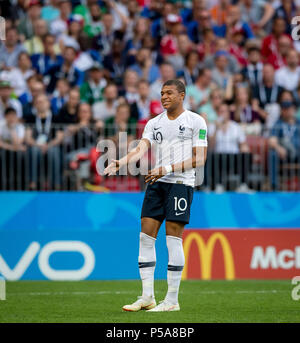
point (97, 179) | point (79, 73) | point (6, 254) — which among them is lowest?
point (6, 254)

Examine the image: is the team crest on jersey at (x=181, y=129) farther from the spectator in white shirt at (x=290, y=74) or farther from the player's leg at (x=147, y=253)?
the spectator in white shirt at (x=290, y=74)

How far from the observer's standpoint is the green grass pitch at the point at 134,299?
8746 mm

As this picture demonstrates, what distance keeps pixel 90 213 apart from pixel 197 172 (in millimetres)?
2129

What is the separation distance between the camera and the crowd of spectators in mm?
15398

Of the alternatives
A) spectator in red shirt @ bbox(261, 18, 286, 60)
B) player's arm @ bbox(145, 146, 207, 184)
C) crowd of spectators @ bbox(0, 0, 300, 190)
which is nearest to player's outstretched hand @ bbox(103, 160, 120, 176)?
player's arm @ bbox(145, 146, 207, 184)

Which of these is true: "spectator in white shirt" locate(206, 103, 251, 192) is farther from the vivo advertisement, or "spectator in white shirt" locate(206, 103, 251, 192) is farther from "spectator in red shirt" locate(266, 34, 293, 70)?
"spectator in red shirt" locate(266, 34, 293, 70)

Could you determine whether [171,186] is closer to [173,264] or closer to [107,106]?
[173,264]

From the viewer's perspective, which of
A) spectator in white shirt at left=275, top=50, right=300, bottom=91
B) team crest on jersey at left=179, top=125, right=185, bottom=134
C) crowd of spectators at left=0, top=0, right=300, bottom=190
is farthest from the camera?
spectator in white shirt at left=275, top=50, right=300, bottom=91

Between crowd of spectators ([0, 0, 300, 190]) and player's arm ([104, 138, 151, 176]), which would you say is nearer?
player's arm ([104, 138, 151, 176])

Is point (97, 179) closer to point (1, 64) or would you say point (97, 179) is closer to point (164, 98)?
point (1, 64)

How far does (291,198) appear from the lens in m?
15.8

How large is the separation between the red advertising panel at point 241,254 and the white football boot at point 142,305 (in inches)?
175
